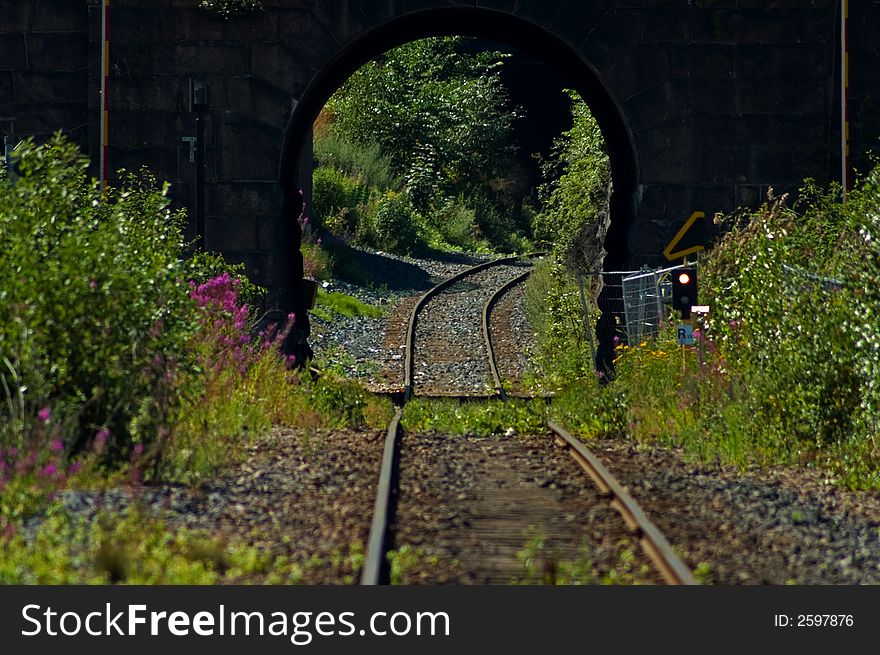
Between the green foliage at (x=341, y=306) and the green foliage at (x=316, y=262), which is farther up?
the green foliage at (x=316, y=262)

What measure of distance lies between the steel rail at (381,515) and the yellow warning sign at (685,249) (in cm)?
598

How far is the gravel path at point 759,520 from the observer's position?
7.52 m

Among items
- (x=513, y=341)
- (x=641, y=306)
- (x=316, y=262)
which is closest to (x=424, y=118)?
(x=316, y=262)

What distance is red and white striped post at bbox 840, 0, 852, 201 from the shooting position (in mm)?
16938

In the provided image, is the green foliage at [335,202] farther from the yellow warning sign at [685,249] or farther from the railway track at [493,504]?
the railway track at [493,504]

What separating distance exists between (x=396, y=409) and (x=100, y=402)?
6.43m

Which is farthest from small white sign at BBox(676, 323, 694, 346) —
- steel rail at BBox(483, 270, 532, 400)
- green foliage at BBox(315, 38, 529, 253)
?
green foliage at BBox(315, 38, 529, 253)

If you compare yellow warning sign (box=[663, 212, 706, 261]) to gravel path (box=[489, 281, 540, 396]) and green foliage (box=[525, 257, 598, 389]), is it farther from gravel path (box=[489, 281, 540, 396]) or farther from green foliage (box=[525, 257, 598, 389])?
gravel path (box=[489, 281, 540, 396])

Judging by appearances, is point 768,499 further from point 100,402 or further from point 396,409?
point 396,409

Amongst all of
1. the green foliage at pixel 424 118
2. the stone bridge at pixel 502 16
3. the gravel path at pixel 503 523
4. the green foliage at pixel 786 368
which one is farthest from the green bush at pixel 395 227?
the gravel path at pixel 503 523

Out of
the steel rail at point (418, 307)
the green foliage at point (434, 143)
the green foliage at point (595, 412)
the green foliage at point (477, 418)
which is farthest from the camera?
the green foliage at point (434, 143)

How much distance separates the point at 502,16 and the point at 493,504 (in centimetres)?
984

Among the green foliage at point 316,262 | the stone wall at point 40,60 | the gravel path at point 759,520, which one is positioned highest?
the stone wall at point 40,60

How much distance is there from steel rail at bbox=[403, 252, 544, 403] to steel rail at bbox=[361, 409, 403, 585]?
5774mm
